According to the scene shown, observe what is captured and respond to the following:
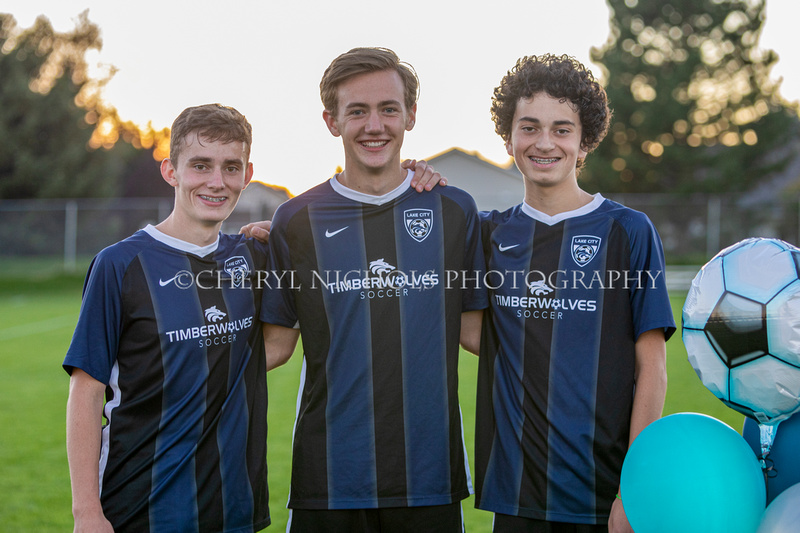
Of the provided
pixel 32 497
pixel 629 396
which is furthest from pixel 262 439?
pixel 32 497

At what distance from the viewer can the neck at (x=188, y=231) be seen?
89.6 inches

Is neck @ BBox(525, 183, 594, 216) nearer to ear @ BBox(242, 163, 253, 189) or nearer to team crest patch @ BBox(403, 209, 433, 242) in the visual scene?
team crest patch @ BBox(403, 209, 433, 242)

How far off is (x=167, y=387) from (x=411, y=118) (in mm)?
1235

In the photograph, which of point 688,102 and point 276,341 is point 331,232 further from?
point 688,102

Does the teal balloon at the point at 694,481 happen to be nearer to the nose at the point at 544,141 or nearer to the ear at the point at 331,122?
the nose at the point at 544,141

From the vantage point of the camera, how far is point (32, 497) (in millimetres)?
3943

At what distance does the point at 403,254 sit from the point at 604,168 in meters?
23.3

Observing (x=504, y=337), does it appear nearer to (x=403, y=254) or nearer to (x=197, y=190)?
(x=403, y=254)

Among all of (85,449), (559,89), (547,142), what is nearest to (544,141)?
(547,142)

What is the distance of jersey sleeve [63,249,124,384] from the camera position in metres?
2.04

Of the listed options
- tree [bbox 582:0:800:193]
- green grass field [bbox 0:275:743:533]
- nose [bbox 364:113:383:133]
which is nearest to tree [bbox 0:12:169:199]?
green grass field [bbox 0:275:743:533]

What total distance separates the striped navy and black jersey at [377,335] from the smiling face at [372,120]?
14cm

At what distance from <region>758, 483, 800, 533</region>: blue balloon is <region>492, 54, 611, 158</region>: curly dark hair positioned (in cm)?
133

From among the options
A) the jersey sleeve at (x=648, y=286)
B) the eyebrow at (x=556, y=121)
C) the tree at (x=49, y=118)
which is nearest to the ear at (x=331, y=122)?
the eyebrow at (x=556, y=121)
